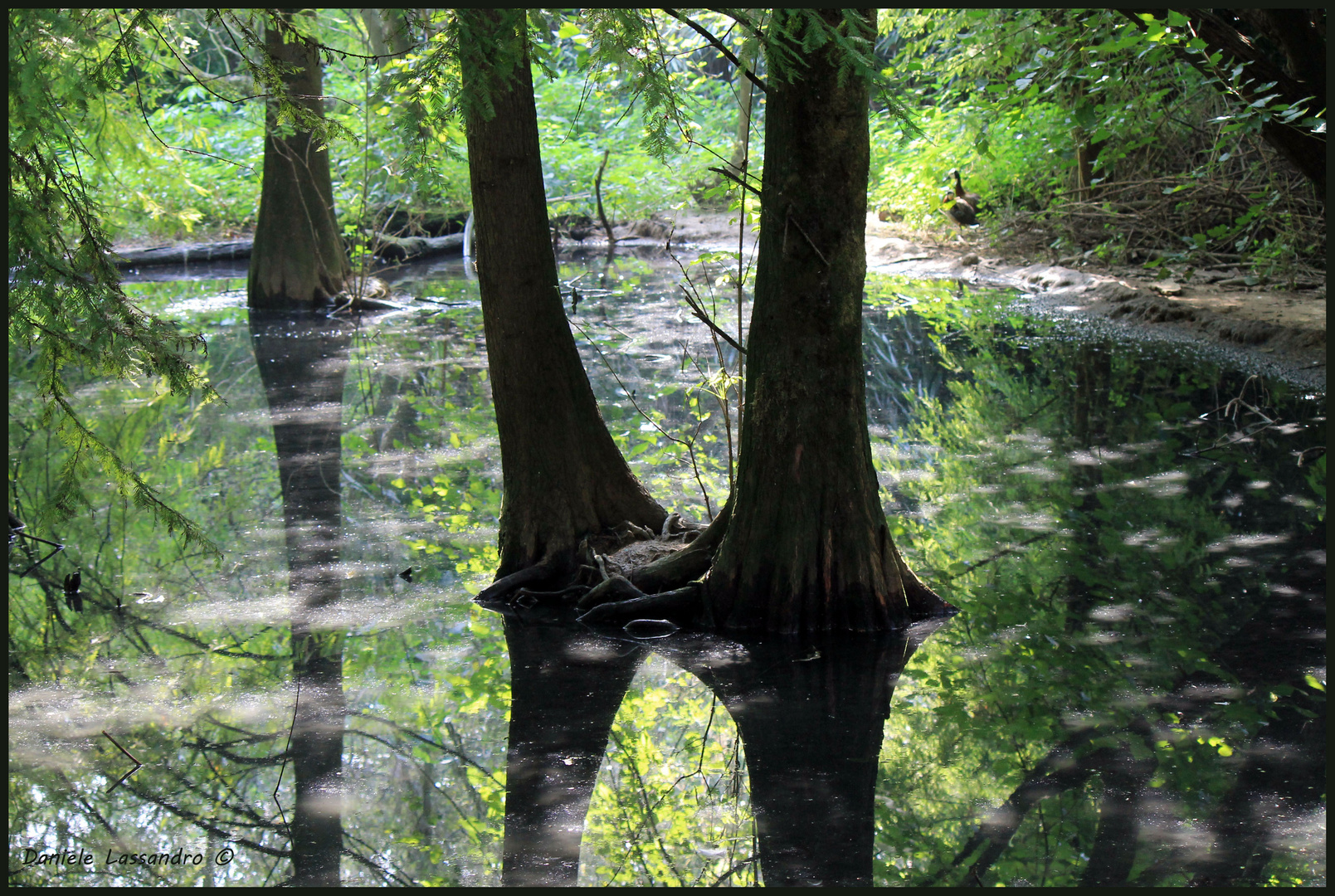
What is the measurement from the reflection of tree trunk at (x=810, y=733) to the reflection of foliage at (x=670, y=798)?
8 cm

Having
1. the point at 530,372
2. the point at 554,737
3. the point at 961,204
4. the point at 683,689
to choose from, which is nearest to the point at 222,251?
the point at 961,204

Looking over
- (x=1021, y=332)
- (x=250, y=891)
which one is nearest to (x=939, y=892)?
(x=250, y=891)

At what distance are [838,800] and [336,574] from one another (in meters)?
3.96

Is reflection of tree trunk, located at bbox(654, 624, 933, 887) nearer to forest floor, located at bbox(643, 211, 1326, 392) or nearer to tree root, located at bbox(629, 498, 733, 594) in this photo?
tree root, located at bbox(629, 498, 733, 594)

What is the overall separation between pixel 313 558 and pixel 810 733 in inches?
155

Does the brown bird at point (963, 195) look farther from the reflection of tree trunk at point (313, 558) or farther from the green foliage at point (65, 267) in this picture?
the green foliage at point (65, 267)

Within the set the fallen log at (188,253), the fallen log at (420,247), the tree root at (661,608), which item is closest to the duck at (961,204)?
the fallen log at (420,247)

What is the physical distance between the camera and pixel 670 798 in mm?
4539

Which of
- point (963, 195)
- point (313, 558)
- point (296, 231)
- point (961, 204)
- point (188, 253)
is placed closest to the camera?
A: point (313, 558)

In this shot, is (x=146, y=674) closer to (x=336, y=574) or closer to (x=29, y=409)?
(x=336, y=574)

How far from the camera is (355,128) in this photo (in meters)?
24.1

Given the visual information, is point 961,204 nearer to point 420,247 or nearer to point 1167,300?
point 1167,300

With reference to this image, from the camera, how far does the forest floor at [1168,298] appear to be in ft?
38.4

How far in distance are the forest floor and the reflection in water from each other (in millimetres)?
7450
